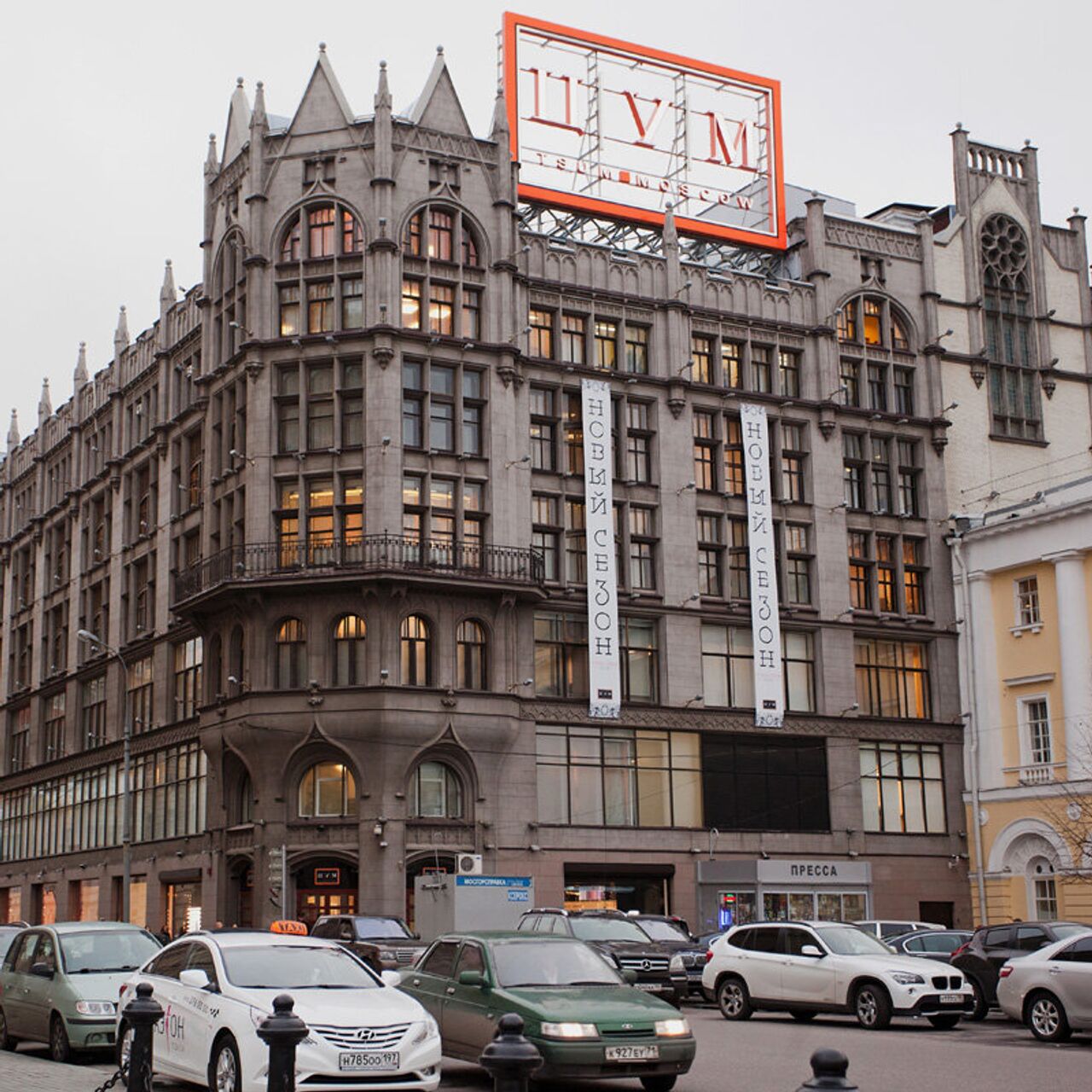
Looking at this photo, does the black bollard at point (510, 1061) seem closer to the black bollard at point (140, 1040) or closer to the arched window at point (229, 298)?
the black bollard at point (140, 1040)

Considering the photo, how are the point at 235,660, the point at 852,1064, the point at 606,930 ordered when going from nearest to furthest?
the point at 852,1064, the point at 606,930, the point at 235,660

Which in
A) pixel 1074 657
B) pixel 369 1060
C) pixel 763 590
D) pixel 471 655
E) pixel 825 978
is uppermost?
pixel 763 590

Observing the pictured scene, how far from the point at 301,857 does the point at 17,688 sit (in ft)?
113

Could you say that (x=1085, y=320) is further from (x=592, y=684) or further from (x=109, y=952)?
(x=109, y=952)

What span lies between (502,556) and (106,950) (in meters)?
30.6

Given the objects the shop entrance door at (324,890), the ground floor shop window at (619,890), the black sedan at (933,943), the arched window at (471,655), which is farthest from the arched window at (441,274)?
the black sedan at (933,943)

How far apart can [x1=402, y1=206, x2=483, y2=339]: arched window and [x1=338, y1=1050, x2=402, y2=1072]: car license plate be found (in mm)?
39525

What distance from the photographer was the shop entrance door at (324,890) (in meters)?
50.2

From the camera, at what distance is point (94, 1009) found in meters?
21.6

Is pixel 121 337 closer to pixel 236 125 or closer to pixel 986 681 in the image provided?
pixel 236 125

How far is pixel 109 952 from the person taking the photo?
23078 mm

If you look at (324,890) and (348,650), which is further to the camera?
(348,650)

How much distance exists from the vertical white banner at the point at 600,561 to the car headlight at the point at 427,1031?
37290 millimetres

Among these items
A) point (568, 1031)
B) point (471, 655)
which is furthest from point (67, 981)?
point (471, 655)
